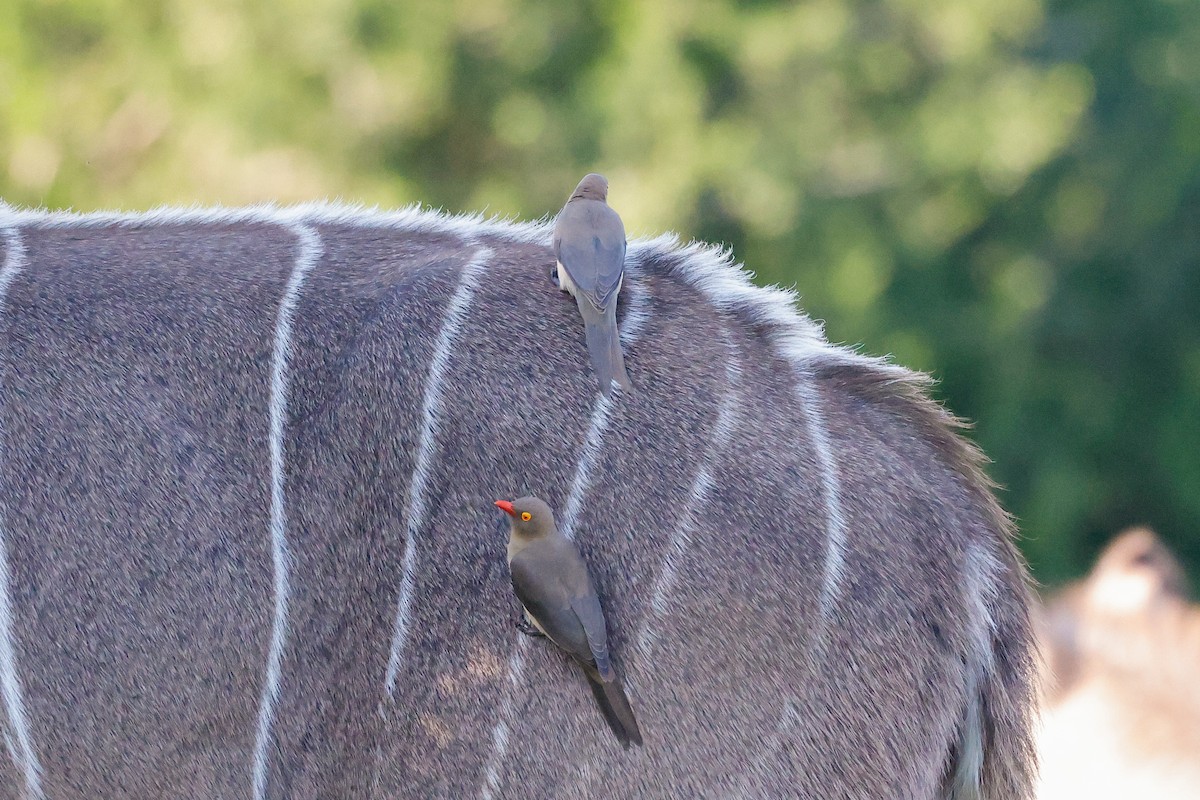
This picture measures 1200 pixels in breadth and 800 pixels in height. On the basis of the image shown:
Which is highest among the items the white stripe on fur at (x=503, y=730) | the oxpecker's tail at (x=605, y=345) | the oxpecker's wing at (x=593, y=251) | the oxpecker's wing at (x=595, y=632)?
the oxpecker's wing at (x=593, y=251)

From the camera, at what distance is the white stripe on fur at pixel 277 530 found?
6.59ft

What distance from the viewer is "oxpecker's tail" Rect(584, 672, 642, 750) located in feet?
→ 6.08

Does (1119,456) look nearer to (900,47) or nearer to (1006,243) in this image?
(1006,243)

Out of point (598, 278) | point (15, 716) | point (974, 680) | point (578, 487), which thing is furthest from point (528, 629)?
point (15, 716)

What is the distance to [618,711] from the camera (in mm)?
1858

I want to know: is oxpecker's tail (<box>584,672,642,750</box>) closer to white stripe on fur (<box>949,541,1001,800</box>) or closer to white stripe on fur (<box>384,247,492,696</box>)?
white stripe on fur (<box>384,247,492,696</box>)

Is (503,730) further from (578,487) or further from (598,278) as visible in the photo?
(598,278)

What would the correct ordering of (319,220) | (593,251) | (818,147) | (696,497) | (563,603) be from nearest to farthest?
(563,603), (696,497), (593,251), (319,220), (818,147)

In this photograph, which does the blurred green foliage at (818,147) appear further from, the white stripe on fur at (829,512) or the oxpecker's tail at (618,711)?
the oxpecker's tail at (618,711)

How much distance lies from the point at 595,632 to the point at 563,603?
2.3 inches

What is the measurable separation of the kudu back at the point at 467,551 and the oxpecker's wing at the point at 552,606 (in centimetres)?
7

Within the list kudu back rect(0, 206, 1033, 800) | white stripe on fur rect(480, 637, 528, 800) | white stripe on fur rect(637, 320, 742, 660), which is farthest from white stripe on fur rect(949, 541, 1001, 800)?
white stripe on fur rect(480, 637, 528, 800)

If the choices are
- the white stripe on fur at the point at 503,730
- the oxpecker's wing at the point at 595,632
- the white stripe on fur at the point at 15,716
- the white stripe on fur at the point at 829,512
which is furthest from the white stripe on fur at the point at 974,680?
the white stripe on fur at the point at 15,716

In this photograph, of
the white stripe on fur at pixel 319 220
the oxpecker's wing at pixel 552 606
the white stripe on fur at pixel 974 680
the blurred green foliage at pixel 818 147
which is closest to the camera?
the oxpecker's wing at pixel 552 606
